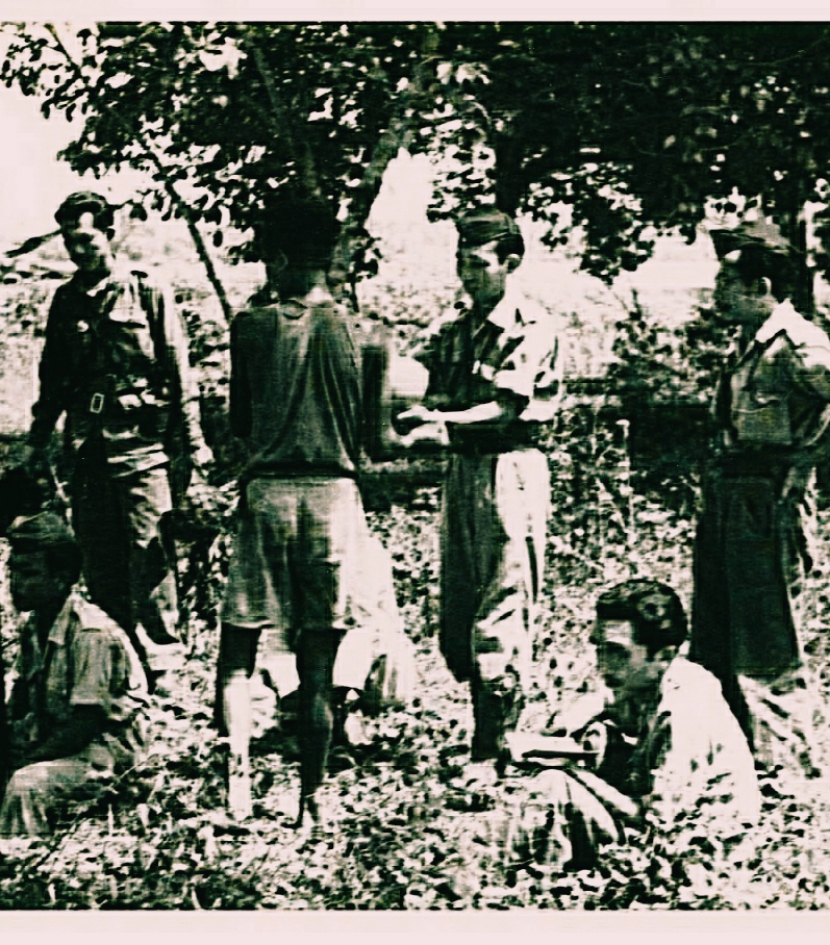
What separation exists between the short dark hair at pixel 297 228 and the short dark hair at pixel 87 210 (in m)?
0.46

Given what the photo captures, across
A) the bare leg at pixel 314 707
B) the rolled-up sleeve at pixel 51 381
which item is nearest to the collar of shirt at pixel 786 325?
the bare leg at pixel 314 707

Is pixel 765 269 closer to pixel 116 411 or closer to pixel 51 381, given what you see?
pixel 116 411

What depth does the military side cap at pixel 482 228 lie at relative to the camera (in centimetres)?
489

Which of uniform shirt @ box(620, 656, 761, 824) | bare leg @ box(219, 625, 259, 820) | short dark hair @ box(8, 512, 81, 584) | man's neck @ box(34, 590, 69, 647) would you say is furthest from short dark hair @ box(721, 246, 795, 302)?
man's neck @ box(34, 590, 69, 647)

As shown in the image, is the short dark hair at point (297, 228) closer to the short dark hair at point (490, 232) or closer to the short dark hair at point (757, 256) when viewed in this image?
the short dark hair at point (490, 232)

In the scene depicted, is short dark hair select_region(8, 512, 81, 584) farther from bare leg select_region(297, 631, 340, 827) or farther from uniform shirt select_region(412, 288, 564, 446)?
uniform shirt select_region(412, 288, 564, 446)

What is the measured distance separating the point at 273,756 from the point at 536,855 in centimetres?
86

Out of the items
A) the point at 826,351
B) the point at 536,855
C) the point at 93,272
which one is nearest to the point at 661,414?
the point at 826,351

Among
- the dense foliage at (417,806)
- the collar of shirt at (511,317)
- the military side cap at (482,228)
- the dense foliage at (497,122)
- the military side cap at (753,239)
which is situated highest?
the dense foliage at (497,122)

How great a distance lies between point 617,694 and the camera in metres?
4.86

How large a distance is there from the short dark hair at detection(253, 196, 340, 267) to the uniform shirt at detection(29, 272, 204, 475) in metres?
0.36

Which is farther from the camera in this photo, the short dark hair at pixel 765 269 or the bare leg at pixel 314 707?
the short dark hair at pixel 765 269

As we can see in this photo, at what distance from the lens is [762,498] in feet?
16.2

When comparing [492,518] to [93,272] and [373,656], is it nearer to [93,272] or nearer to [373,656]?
[373,656]
